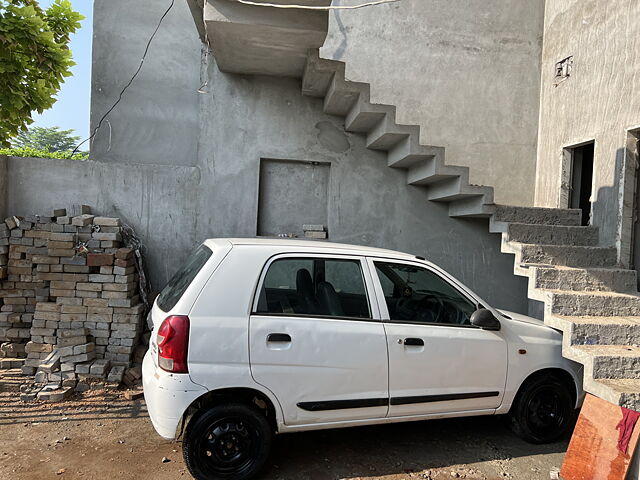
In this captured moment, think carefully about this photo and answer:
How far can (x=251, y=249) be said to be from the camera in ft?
10.3

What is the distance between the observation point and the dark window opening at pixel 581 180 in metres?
6.04

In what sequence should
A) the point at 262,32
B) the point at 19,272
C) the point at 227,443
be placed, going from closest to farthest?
1. the point at 227,443
2. the point at 262,32
3. the point at 19,272

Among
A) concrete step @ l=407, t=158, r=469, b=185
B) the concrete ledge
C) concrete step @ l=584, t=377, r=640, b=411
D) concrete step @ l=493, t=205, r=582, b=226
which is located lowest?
concrete step @ l=584, t=377, r=640, b=411

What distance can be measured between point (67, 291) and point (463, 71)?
705 centimetres

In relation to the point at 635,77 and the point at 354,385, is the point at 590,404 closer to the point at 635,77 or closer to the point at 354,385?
the point at 354,385

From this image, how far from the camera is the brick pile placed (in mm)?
5008

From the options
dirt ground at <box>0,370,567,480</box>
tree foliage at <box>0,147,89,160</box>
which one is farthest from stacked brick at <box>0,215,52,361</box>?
tree foliage at <box>0,147,89,160</box>

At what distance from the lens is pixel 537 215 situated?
18.4 ft

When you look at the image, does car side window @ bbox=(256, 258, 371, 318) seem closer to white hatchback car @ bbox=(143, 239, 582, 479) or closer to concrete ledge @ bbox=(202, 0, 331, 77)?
white hatchback car @ bbox=(143, 239, 582, 479)

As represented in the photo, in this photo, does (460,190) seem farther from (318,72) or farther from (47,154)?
(47,154)

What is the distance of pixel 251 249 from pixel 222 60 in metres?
3.61

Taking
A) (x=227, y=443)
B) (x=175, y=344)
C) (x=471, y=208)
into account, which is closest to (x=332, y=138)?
(x=471, y=208)

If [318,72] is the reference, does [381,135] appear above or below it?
below

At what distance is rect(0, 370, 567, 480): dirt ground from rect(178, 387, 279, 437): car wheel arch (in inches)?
18.2
